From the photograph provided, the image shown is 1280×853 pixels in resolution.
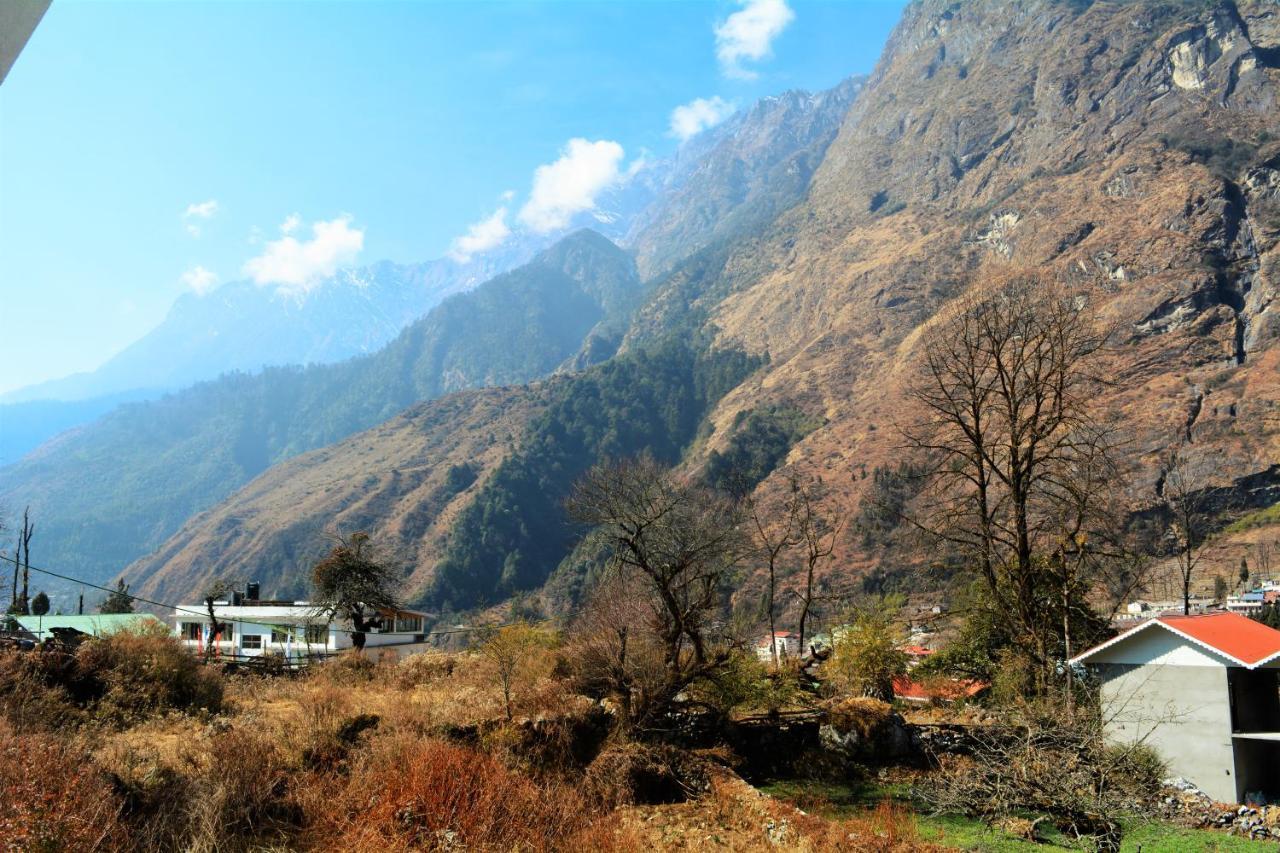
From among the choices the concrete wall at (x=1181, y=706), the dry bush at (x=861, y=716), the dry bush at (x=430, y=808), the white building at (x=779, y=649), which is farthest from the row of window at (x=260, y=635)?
the concrete wall at (x=1181, y=706)

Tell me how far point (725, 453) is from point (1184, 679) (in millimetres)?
104970

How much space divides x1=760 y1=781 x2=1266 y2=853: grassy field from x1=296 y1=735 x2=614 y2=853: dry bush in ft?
23.2

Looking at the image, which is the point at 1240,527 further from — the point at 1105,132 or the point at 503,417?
the point at 503,417

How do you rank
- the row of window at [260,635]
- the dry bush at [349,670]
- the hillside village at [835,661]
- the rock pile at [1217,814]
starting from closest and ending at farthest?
the hillside village at [835,661] → the rock pile at [1217,814] → the dry bush at [349,670] → the row of window at [260,635]

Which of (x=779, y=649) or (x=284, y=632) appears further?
(x=779, y=649)

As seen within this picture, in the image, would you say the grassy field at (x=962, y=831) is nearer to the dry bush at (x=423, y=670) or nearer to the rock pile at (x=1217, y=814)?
the rock pile at (x=1217, y=814)


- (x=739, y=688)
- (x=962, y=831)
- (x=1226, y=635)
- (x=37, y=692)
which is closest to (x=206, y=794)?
(x=37, y=692)

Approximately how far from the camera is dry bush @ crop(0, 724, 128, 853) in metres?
6.62

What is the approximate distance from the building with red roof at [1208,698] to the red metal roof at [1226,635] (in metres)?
0.03

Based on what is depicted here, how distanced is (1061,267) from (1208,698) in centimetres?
11506

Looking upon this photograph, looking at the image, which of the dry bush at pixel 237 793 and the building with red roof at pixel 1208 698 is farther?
the building with red roof at pixel 1208 698

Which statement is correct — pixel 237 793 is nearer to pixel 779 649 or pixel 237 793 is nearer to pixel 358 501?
pixel 779 649

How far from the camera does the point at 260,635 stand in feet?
152

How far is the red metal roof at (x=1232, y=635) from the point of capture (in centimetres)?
2084
